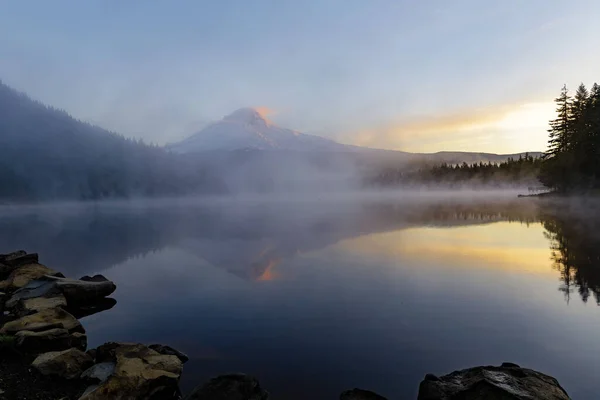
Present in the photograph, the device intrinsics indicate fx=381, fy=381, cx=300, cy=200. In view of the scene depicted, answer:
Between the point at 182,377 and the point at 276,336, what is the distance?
4.56 metres

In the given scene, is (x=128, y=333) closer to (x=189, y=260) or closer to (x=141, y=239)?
(x=189, y=260)

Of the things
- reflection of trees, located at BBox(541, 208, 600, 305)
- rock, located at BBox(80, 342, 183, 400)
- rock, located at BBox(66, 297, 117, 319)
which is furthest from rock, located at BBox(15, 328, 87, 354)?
reflection of trees, located at BBox(541, 208, 600, 305)

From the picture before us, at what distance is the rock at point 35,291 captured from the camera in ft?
61.5

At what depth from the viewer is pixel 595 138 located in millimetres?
71375

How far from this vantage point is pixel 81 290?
69.8ft

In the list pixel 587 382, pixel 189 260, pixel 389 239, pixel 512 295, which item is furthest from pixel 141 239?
pixel 587 382

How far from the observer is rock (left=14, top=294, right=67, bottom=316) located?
16.8 meters

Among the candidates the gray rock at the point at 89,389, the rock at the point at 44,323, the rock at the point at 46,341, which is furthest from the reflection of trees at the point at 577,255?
Answer: the rock at the point at 44,323

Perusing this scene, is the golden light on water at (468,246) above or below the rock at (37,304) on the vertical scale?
below

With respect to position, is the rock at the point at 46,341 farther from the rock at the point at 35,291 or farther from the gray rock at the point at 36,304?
the rock at the point at 35,291

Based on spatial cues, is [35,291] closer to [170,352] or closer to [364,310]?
[170,352]

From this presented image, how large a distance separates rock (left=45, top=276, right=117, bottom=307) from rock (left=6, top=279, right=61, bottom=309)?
14.3 inches

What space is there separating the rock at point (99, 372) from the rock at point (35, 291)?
9.84 m

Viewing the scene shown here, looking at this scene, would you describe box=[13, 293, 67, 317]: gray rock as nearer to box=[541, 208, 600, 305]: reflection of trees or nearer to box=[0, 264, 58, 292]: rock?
box=[0, 264, 58, 292]: rock
